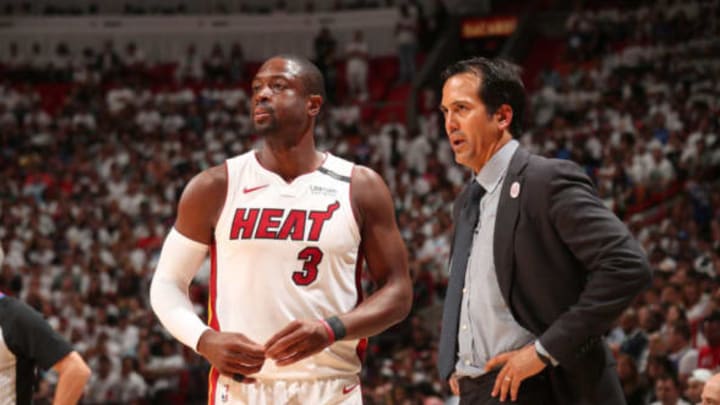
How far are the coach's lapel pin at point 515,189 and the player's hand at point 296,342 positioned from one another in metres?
0.87

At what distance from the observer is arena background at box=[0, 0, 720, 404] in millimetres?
11398

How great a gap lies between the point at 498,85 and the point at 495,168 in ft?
0.92

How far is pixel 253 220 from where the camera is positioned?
156 inches

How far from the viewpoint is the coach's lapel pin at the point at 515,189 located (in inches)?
132

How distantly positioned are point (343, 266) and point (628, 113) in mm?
12078

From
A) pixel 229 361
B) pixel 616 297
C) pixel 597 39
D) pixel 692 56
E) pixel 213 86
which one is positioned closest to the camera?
pixel 616 297

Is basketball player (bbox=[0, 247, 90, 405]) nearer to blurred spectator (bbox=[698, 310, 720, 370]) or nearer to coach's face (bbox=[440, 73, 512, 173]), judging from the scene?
coach's face (bbox=[440, 73, 512, 173])

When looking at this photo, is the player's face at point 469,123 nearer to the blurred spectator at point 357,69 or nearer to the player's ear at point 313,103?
the player's ear at point 313,103

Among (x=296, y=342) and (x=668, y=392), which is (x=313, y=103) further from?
(x=668, y=392)

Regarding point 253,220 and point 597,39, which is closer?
point 253,220

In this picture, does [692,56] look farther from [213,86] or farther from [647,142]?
[213,86]

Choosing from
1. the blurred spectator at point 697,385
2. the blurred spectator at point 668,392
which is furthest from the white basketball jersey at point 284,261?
the blurred spectator at point 668,392

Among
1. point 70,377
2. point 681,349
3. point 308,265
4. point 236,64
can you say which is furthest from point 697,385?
point 236,64

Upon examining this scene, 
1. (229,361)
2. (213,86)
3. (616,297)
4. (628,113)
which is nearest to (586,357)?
(616,297)
